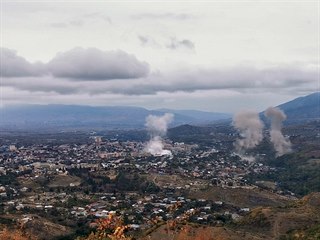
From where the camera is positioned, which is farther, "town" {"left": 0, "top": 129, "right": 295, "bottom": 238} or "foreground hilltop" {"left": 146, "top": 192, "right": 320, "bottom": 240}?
"town" {"left": 0, "top": 129, "right": 295, "bottom": 238}

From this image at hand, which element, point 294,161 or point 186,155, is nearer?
point 294,161

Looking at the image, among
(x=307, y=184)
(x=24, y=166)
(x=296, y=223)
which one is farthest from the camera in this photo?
(x=24, y=166)

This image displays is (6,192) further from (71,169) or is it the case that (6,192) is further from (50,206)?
(71,169)

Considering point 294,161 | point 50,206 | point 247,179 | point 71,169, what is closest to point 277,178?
point 247,179

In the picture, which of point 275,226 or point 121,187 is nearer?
point 275,226

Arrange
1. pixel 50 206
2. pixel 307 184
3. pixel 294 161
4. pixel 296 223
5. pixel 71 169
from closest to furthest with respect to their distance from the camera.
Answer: pixel 296 223, pixel 50 206, pixel 307 184, pixel 71 169, pixel 294 161

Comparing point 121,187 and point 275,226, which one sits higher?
point 275,226

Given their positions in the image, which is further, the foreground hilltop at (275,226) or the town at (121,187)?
the town at (121,187)

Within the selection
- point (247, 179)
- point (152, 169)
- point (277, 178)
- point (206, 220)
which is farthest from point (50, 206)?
point (277, 178)

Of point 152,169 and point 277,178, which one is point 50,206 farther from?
point 277,178
